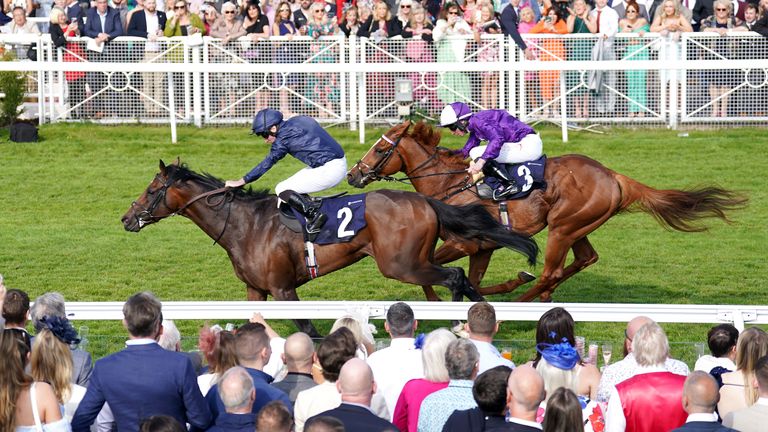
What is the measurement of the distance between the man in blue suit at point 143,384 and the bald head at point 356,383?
609mm

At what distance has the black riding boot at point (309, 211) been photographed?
28.2 ft

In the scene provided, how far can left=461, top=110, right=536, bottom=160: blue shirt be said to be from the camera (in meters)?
9.42

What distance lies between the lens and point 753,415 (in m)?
4.62

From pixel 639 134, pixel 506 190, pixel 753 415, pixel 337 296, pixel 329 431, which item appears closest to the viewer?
pixel 329 431

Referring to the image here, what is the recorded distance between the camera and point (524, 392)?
4.41m

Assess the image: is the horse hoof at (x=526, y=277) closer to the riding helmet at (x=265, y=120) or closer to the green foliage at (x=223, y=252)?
the green foliage at (x=223, y=252)

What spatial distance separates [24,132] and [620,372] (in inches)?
488

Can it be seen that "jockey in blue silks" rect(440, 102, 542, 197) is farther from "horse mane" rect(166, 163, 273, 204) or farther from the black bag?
the black bag

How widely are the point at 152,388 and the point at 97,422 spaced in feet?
1.27

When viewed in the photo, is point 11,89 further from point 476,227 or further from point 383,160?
point 476,227

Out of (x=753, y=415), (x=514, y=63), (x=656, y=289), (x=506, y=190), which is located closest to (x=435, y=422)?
(x=753, y=415)

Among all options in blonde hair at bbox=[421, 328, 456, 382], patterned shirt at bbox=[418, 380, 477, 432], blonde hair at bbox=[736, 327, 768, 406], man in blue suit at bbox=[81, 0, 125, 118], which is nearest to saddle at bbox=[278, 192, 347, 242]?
blonde hair at bbox=[421, 328, 456, 382]

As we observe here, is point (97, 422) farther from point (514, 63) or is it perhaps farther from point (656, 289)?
point (514, 63)

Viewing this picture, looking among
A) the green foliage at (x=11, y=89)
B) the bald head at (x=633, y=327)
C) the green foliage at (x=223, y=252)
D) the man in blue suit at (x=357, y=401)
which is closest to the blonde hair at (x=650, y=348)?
the bald head at (x=633, y=327)
